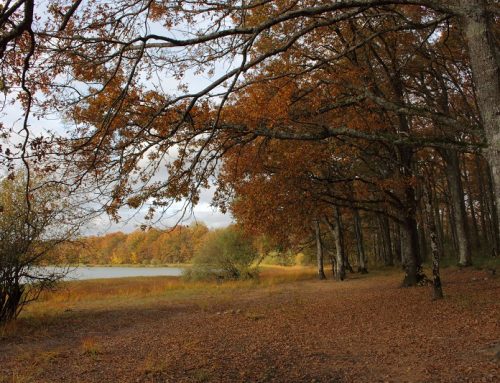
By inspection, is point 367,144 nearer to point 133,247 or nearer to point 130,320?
point 130,320

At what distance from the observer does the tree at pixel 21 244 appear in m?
12.6

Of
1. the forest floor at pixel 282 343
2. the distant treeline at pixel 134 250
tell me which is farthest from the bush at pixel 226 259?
the forest floor at pixel 282 343

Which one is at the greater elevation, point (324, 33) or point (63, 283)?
point (324, 33)

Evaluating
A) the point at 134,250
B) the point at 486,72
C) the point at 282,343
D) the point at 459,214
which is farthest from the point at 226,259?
the point at 134,250

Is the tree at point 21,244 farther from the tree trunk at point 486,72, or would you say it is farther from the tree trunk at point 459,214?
the tree trunk at point 459,214

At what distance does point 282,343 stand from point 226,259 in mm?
24765

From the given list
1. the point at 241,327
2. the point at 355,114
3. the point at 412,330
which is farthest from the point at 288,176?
the point at 412,330

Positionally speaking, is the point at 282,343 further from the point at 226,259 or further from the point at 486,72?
the point at 226,259

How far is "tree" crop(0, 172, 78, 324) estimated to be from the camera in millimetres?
12633

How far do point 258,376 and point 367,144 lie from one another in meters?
11.2

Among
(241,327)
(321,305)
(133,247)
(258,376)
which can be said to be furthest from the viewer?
(133,247)

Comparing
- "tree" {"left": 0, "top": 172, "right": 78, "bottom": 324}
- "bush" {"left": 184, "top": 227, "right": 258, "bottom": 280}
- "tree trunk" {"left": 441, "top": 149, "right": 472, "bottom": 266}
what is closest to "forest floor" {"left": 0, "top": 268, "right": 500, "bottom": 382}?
"tree" {"left": 0, "top": 172, "right": 78, "bottom": 324}

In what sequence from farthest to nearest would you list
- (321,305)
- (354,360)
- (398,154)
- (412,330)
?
(398,154) → (321,305) → (412,330) → (354,360)

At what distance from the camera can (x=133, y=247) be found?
87938 mm
